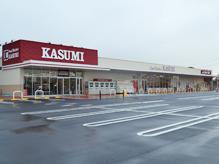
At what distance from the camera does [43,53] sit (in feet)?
82.3

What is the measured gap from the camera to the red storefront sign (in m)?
24.1

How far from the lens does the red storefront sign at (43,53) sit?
2412 centimetres

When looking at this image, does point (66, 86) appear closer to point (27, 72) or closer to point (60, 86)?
point (60, 86)

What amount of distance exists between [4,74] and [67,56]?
7492mm

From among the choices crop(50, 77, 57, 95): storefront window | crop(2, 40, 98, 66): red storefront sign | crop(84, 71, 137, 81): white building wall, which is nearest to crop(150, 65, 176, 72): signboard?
crop(84, 71, 137, 81): white building wall

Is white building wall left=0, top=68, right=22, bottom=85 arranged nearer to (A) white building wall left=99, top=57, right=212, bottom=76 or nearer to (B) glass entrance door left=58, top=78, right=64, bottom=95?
(B) glass entrance door left=58, top=78, right=64, bottom=95

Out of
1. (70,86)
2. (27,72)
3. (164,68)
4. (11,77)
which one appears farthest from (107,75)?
(11,77)

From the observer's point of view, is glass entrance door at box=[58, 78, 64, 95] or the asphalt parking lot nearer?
the asphalt parking lot

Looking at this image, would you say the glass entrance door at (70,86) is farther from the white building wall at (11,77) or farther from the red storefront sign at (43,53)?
the white building wall at (11,77)

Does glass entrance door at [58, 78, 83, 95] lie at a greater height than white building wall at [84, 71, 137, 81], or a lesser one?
lesser

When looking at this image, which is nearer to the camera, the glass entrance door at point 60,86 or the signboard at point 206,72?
the glass entrance door at point 60,86

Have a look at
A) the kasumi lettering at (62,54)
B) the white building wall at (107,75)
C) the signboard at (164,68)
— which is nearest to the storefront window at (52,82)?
the white building wall at (107,75)

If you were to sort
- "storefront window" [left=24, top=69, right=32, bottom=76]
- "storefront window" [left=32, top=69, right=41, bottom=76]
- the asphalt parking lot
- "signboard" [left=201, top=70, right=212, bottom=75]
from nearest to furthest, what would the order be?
the asphalt parking lot → "storefront window" [left=24, top=69, right=32, bottom=76] → "storefront window" [left=32, top=69, right=41, bottom=76] → "signboard" [left=201, top=70, right=212, bottom=75]

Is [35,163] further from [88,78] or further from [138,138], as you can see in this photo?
[88,78]
